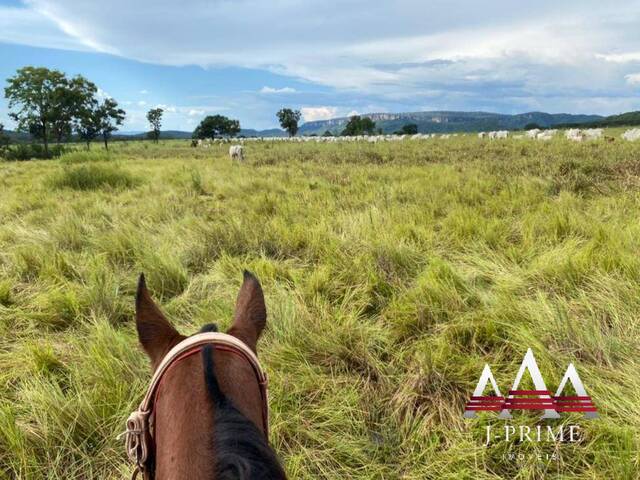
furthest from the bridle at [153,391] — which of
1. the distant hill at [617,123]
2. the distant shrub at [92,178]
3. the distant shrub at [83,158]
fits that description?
the distant hill at [617,123]

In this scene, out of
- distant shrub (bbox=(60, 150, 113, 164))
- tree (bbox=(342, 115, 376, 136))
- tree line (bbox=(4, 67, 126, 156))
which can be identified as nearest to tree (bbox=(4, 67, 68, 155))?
tree line (bbox=(4, 67, 126, 156))

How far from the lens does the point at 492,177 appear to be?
24.9 feet

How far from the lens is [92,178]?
955 centimetres

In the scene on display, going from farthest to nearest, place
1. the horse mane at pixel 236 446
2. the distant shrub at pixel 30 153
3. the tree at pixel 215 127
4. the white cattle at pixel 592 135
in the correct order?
the tree at pixel 215 127, the distant shrub at pixel 30 153, the white cattle at pixel 592 135, the horse mane at pixel 236 446

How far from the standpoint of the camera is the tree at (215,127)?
85375 millimetres

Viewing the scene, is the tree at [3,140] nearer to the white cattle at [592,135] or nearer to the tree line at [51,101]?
the tree line at [51,101]

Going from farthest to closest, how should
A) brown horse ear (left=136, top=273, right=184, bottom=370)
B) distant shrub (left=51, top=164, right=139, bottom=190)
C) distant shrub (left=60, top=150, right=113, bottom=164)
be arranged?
distant shrub (left=60, top=150, right=113, bottom=164) → distant shrub (left=51, top=164, right=139, bottom=190) → brown horse ear (left=136, top=273, right=184, bottom=370)

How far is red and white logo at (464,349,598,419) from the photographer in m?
1.99

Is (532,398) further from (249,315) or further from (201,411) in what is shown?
(201,411)

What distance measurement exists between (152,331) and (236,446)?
575 millimetres

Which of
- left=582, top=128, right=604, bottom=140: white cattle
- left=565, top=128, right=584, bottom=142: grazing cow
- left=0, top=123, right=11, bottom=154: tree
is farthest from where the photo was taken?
left=0, top=123, right=11, bottom=154: tree

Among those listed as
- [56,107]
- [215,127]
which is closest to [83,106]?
[56,107]

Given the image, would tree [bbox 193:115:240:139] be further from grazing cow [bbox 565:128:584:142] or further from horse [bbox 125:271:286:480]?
horse [bbox 125:271:286:480]

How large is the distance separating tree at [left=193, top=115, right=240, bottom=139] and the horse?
9029 centimetres
